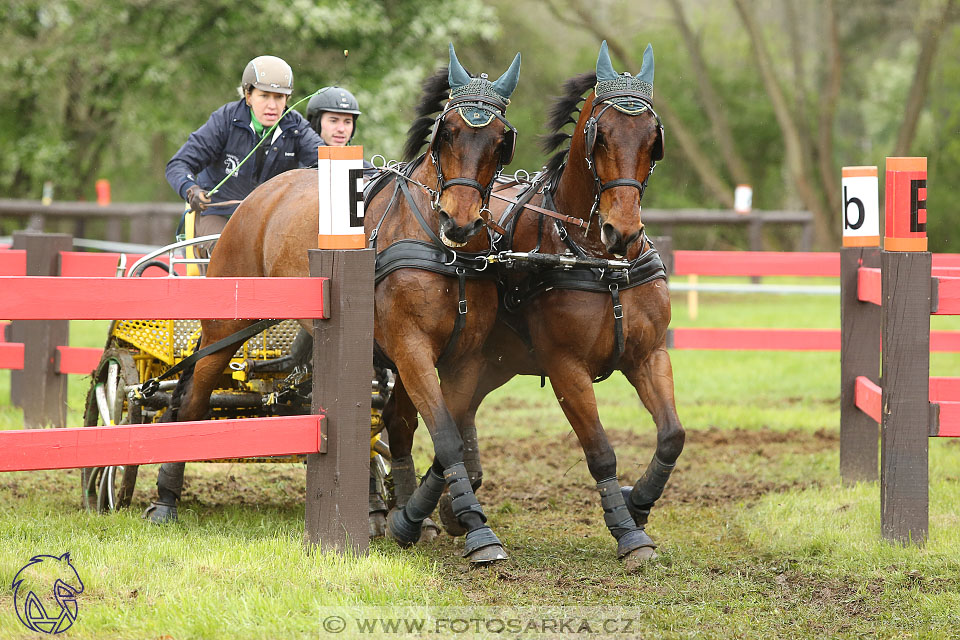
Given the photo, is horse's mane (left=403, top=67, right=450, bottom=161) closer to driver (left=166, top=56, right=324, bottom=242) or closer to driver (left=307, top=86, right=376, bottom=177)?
driver (left=166, top=56, right=324, bottom=242)

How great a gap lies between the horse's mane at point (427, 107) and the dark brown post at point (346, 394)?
3.12ft

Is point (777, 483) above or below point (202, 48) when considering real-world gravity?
below

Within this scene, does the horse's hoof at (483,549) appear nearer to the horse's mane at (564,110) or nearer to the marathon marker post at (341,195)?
the marathon marker post at (341,195)

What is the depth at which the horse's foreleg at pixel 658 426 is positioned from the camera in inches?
180

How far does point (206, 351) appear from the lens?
199 inches

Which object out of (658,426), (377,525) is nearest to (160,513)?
(377,525)

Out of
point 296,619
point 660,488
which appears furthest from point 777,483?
point 296,619

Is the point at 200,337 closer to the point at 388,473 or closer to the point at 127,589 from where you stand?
the point at 388,473

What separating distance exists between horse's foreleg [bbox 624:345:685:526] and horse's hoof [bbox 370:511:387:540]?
1.23m

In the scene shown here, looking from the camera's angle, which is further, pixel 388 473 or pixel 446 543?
pixel 388 473

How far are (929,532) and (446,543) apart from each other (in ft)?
7.20

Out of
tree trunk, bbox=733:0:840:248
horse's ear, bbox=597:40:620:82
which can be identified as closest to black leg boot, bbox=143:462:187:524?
horse's ear, bbox=597:40:620:82

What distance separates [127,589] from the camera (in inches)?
146

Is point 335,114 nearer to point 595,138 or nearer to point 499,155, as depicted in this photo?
point 499,155
